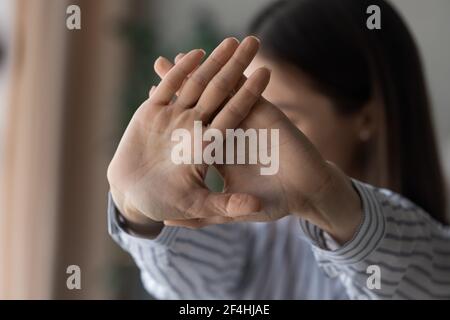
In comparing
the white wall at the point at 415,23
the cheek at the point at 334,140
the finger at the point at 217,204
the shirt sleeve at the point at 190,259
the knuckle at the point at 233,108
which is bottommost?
the shirt sleeve at the point at 190,259

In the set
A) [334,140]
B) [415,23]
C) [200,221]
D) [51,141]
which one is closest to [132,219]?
[200,221]

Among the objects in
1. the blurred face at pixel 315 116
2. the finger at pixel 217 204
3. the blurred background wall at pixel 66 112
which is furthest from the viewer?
the blurred background wall at pixel 66 112

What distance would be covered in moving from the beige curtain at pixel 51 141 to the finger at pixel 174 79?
40 cm

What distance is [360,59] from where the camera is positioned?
0.55 m

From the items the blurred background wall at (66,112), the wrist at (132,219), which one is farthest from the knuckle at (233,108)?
the blurred background wall at (66,112)

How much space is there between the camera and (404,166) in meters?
0.58

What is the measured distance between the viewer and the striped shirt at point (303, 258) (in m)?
0.45

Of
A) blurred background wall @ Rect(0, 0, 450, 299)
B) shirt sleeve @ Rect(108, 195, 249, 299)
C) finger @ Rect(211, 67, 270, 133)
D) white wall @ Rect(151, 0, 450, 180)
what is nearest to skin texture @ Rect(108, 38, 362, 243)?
finger @ Rect(211, 67, 270, 133)

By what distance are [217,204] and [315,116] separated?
19 cm

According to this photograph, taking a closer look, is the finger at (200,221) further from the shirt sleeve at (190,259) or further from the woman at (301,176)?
the shirt sleeve at (190,259)

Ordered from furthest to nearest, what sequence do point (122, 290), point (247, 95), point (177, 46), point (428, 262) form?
1. point (177, 46)
2. point (122, 290)
3. point (428, 262)
4. point (247, 95)

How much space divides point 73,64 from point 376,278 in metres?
0.62

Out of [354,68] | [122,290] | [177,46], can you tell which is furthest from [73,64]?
[354,68]

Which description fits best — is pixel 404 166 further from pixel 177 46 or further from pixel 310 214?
pixel 177 46
